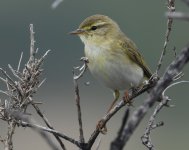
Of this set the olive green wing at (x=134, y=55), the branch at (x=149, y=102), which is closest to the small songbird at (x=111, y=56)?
the olive green wing at (x=134, y=55)

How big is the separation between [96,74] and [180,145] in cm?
2548

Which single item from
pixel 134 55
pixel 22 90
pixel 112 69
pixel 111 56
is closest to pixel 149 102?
pixel 22 90

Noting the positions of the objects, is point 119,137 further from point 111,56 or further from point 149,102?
point 111,56

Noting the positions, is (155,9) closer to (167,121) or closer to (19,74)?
(167,121)

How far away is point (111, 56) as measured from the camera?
677cm

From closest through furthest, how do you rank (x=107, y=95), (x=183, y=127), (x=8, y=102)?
(x=8, y=102) → (x=183, y=127) → (x=107, y=95)

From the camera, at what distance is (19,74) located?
3789mm

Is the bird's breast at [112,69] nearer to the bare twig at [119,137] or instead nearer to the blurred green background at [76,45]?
the bare twig at [119,137]

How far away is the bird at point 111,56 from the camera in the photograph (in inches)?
259

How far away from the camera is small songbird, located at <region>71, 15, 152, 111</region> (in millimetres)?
6582

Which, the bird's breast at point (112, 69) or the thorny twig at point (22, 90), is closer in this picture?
the thorny twig at point (22, 90)

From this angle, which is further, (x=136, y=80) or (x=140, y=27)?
(x=140, y=27)

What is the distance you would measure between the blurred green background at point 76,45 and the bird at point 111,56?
75.2ft

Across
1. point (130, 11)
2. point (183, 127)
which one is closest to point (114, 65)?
point (183, 127)
